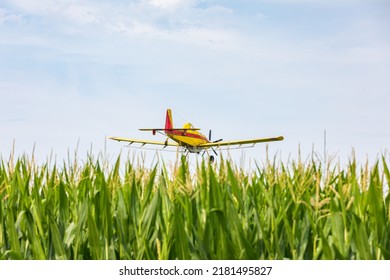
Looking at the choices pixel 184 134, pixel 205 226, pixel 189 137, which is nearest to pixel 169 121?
pixel 184 134

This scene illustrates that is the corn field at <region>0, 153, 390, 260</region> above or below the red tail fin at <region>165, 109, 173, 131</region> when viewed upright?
below

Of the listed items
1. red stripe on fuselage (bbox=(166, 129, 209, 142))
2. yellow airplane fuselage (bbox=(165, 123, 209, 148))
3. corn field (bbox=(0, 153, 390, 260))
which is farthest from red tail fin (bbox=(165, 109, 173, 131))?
corn field (bbox=(0, 153, 390, 260))

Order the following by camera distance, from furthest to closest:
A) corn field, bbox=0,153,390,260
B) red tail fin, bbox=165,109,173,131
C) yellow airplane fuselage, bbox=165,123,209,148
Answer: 1. red tail fin, bbox=165,109,173,131
2. yellow airplane fuselage, bbox=165,123,209,148
3. corn field, bbox=0,153,390,260

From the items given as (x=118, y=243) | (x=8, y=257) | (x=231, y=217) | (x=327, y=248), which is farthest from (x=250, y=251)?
(x=8, y=257)

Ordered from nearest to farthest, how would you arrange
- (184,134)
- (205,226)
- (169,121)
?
(205,226), (184,134), (169,121)

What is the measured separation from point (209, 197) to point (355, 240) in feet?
3.70

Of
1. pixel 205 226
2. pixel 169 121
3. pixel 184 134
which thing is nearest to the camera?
pixel 205 226

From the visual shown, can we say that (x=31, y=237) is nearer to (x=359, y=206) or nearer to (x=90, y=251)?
(x=90, y=251)

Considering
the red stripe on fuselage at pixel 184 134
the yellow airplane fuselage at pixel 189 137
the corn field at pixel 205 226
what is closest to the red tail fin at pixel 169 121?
the red stripe on fuselage at pixel 184 134

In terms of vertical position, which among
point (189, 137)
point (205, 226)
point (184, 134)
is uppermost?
point (184, 134)

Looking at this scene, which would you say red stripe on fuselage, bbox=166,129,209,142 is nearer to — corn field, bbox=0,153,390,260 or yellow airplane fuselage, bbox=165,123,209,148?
yellow airplane fuselage, bbox=165,123,209,148

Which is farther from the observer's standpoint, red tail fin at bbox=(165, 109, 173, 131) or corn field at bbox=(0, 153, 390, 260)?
red tail fin at bbox=(165, 109, 173, 131)

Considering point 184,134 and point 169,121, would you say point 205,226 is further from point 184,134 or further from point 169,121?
point 169,121

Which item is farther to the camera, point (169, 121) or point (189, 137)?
point (169, 121)
